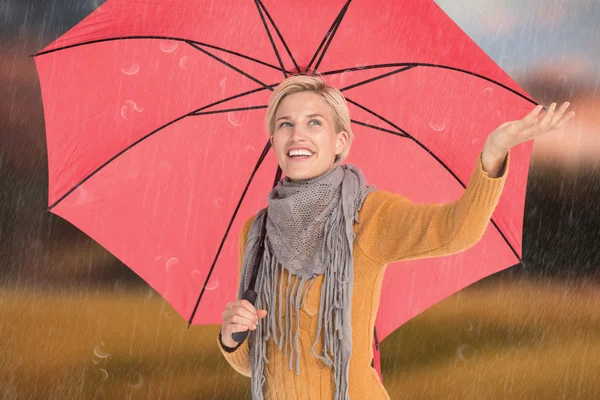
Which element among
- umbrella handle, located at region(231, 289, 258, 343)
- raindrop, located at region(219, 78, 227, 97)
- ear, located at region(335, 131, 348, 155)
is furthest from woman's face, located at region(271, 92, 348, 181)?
raindrop, located at region(219, 78, 227, 97)

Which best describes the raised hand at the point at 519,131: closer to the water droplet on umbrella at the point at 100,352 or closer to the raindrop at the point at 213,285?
the raindrop at the point at 213,285

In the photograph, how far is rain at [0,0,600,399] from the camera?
184 inches

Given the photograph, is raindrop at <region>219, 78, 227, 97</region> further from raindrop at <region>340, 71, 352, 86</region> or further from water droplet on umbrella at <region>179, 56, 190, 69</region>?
raindrop at <region>340, 71, 352, 86</region>

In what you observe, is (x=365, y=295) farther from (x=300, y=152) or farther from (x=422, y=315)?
(x=422, y=315)

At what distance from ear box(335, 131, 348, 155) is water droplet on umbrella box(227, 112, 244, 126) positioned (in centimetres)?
50

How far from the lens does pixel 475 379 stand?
4.70 metres

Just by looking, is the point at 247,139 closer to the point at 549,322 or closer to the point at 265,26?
the point at 265,26

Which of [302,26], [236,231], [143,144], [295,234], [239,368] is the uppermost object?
[302,26]

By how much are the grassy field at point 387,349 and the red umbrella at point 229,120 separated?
2552 millimetres

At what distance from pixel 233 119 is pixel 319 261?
737 millimetres

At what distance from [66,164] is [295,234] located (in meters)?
0.87

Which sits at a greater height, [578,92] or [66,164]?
[578,92]

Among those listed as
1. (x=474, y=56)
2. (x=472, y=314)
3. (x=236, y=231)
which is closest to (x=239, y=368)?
(x=236, y=231)

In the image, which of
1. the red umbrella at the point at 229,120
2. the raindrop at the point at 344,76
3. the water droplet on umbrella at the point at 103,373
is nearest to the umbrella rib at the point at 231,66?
the red umbrella at the point at 229,120
